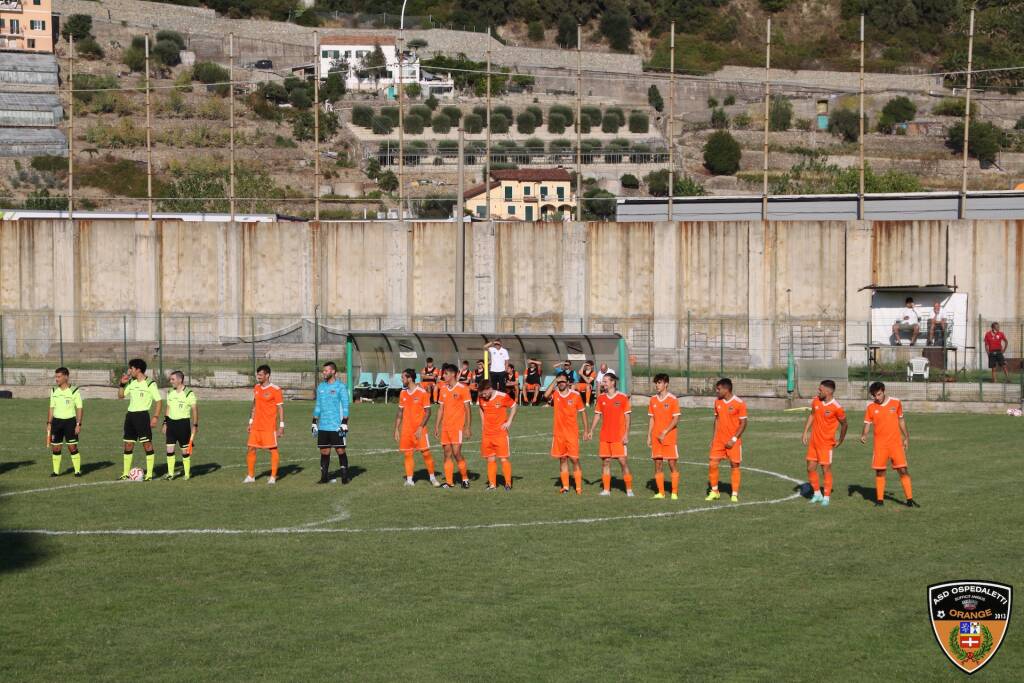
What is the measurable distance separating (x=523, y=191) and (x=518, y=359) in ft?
183

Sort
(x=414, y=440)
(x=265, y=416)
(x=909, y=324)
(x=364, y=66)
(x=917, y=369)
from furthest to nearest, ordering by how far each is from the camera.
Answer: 1. (x=364, y=66)
2. (x=909, y=324)
3. (x=917, y=369)
4. (x=265, y=416)
5. (x=414, y=440)

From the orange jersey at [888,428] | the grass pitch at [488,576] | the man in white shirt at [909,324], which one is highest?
the man in white shirt at [909,324]

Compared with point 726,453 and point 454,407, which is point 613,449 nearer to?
point 726,453

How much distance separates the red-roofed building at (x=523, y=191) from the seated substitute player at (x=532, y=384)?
164 feet

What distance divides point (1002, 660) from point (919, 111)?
131151mm

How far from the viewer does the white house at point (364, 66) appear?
5290 inches

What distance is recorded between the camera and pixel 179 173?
10706cm

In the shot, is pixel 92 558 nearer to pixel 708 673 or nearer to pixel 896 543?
pixel 708 673

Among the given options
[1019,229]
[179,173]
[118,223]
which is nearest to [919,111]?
[179,173]

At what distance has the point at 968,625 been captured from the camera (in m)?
11.1

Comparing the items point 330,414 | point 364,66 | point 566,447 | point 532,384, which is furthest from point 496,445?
point 364,66

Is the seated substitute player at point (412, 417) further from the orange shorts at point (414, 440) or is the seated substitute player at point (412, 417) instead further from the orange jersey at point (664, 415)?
the orange jersey at point (664, 415)

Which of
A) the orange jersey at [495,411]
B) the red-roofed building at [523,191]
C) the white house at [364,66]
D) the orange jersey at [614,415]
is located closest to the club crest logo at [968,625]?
the orange jersey at [614,415]

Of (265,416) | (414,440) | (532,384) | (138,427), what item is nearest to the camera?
(414,440)
